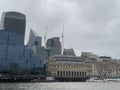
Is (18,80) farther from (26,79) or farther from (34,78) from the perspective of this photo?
(34,78)

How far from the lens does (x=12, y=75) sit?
191625 mm

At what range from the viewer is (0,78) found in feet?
574

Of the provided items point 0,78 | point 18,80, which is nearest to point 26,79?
point 18,80

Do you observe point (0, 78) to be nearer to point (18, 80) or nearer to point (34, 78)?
point (18, 80)

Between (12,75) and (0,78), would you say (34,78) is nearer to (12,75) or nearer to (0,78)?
(12,75)

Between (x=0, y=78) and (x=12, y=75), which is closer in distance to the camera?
(x=0, y=78)

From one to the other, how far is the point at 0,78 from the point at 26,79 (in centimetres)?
1701

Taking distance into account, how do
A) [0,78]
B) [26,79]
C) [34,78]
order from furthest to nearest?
[34,78] → [26,79] → [0,78]

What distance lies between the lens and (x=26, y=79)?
187m

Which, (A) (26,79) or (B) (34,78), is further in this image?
(B) (34,78)

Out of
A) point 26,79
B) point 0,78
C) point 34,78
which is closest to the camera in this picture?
point 0,78

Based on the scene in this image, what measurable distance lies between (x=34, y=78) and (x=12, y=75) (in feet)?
46.1

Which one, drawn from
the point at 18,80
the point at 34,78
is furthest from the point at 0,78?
the point at 34,78

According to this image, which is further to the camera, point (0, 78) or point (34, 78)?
point (34, 78)
